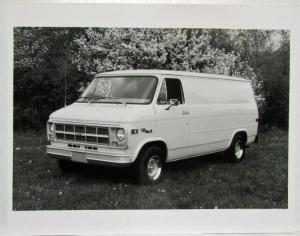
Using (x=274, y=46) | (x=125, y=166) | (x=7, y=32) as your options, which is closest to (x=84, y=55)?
(x=7, y=32)

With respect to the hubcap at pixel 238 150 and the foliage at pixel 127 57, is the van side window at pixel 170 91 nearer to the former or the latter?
the foliage at pixel 127 57

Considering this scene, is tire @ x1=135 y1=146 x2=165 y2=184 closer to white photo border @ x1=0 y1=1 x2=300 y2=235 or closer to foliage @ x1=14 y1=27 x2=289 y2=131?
white photo border @ x1=0 y1=1 x2=300 y2=235

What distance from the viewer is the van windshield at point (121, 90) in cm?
526

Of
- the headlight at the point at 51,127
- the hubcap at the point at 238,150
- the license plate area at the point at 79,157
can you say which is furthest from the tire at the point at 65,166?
the hubcap at the point at 238,150

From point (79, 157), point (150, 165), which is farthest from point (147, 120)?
point (79, 157)

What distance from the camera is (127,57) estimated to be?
5395 millimetres

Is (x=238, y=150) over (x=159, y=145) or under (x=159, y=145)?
under

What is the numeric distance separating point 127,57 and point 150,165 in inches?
56.6

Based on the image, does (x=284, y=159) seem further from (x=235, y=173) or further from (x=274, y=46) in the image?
(x=274, y=46)

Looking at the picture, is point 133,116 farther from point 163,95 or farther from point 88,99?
point 88,99

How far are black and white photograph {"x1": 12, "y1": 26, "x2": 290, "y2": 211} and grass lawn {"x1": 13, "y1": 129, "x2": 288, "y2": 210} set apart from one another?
13 mm

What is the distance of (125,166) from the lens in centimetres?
498

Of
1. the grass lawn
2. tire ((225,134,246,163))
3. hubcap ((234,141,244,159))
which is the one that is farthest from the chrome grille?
hubcap ((234,141,244,159))

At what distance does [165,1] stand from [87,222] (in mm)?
2953
